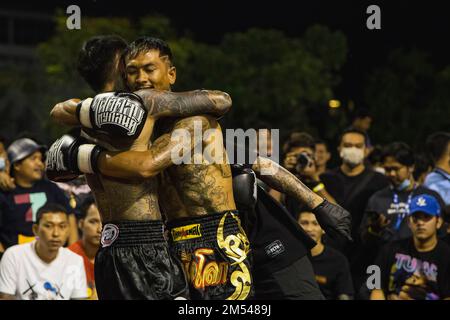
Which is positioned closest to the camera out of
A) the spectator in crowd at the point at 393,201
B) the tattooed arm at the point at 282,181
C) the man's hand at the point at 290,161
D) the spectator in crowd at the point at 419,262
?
the tattooed arm at the point at 282,181

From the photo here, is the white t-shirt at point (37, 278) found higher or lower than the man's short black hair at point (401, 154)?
lower

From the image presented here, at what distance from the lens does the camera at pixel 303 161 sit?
7.20 metres

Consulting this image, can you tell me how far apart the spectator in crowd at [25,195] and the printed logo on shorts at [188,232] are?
134 inches

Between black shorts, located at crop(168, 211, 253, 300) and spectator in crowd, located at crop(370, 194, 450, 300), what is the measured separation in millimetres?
2719

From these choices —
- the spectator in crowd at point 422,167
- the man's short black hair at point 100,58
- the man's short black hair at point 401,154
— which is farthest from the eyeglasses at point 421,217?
the man's short black hair at point 100,58

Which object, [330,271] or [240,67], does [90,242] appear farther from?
[240,67]

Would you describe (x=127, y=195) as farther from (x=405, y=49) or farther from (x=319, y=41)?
(x=319, y=41)

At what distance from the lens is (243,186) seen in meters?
4.66

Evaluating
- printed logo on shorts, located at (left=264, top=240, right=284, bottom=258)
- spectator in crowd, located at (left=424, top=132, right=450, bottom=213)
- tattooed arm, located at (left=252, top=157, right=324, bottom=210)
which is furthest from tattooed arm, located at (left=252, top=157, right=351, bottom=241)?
spectator in crowd, located at (left=424, top=132, right=450, bottom=213)

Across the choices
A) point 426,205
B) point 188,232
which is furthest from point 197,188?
point 426,205

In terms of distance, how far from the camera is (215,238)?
4.47 meters

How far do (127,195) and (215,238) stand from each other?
51 cm

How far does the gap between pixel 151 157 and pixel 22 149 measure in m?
4.00

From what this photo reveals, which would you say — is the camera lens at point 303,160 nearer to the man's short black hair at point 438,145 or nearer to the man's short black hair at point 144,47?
the man's short black hair at point 438,145
